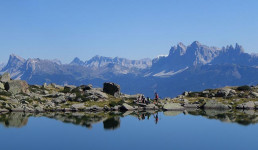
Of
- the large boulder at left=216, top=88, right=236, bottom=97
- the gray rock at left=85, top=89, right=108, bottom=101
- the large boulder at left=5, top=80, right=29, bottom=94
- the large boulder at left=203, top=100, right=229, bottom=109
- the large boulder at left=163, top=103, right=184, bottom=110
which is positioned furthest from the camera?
the large boulder at left=216, top=88, right=236, bottom=97

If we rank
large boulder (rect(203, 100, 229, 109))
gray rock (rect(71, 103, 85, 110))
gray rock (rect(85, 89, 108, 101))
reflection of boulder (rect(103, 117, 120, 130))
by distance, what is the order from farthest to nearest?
gray rock (rect(85, 89, 108, 101)), large boulder (rect(203, 100, 229, 109)), gray rock (rect(71, 103, 85, 110)), reflection of boulder (rect(103, 117, 120, 130))

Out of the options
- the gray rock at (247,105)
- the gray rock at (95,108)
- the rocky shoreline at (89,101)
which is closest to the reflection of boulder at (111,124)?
the gray rock at (95,108)

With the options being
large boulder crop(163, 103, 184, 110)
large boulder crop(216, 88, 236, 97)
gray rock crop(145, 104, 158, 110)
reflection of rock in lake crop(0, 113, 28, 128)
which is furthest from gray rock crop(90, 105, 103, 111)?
large boulder crop(216, 88, 236, 97)

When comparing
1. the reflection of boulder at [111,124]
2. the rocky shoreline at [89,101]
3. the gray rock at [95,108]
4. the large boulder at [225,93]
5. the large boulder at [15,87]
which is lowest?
the reflection of boulder at [111,124]

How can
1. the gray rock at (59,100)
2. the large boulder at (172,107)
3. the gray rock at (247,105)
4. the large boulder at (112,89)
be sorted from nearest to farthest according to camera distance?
the gray rock at (247,105), the large boulder at (172,107), the gray rock at (59,100), the large boulder at (112,89)

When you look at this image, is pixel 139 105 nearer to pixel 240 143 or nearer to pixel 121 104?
pixel 121 104

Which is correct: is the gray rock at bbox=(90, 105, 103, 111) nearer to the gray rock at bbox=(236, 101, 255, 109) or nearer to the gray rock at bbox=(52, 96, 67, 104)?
the gray rock at bbox=(52, 96, 67, 104)

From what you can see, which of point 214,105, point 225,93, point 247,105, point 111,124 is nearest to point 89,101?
point 214,105

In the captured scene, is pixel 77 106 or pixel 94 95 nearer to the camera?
pixel 77 106

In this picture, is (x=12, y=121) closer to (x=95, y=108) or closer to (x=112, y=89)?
(x=95, y=108)

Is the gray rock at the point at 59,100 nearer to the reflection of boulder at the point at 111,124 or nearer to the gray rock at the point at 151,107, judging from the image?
the gray rock at the point at 151,107

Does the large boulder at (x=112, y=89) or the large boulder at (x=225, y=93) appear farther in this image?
the large boulder at (x=112, y=89)

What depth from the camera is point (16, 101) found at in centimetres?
7850

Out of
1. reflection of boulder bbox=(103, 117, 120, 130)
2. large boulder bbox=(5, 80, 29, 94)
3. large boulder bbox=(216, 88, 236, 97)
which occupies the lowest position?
reflection of boulder bbox=(103, 117, 120, 130)
